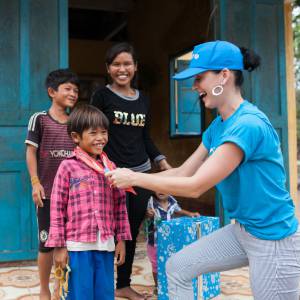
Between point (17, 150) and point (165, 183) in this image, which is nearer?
point (165, 183)

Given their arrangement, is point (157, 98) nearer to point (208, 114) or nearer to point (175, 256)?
point (208, 114)

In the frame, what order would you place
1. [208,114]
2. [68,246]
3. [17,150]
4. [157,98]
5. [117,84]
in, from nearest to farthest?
[68,246] → [117,84] → [17,150] → [208,114] → [157,98]

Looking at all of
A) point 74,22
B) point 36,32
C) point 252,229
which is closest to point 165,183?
point 252,229

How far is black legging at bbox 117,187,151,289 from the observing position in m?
3.08

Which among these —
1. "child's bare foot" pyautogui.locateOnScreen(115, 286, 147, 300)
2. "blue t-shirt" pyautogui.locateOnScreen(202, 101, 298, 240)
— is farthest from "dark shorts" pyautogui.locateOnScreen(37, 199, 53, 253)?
"blue t-shirt" pyautogui.locateOnScreen(202, 101, 298, 240)

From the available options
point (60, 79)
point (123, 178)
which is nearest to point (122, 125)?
point (60, 79)

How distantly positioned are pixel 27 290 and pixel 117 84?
5.39 feet

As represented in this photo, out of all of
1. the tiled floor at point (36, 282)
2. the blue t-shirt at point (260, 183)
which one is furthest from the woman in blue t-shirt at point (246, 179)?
the tiled floor at point (36, 282)

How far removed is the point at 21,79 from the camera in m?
3.87

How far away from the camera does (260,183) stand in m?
1.80

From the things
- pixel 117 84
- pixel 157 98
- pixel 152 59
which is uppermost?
pixel 152 59

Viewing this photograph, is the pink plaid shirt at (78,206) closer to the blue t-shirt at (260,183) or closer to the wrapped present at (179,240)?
the wrapped present at (179,240)

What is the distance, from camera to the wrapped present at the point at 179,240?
9.24 ft

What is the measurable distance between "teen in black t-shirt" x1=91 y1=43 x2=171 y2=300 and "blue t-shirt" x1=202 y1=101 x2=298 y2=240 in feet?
4.15
